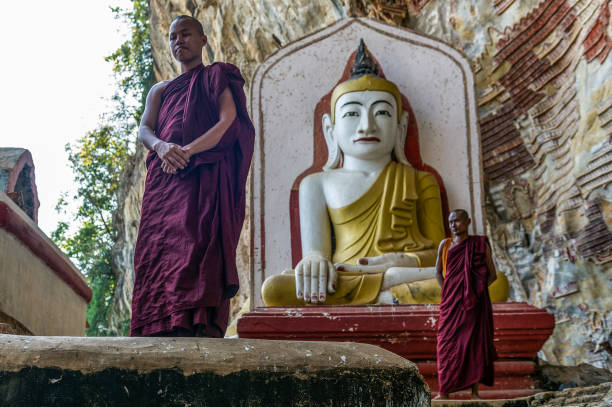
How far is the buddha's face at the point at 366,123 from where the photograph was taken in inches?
257

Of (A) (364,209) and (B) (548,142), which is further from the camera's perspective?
(B) (548,142)

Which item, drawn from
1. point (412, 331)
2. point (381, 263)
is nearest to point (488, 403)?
point (412, 331)

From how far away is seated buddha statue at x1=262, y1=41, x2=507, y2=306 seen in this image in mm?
5438

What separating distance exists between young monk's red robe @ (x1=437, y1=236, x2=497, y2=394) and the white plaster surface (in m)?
2.21

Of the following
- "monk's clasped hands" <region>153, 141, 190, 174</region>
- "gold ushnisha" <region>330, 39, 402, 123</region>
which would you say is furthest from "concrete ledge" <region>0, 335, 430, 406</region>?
"gold ushnisha" <region>330, 39, 402, 123</region>

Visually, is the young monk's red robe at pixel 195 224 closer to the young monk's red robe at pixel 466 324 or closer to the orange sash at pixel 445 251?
the young monk's red robe at pixel 466 324

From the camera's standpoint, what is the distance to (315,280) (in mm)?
5379

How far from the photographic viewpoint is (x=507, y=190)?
9.02 metres

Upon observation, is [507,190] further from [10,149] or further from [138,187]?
[138,187]

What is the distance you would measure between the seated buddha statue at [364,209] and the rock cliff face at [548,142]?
6.50ft

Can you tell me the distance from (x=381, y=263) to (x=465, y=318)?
177 centimetres

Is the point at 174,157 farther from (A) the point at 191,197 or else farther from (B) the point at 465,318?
(B) the point at 465,318

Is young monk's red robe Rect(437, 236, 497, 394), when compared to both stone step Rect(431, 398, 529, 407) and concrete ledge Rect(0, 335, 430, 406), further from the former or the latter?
concrete ledge Rect(0, 335, 430, 406)

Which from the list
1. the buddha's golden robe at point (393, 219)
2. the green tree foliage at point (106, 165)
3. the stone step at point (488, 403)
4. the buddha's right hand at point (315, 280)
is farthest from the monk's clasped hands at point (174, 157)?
the green tree foliage at point (106, 165)
